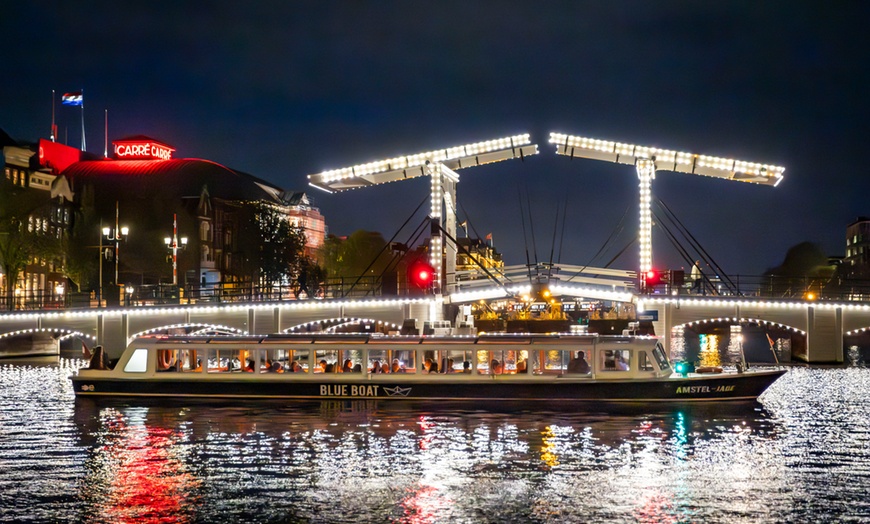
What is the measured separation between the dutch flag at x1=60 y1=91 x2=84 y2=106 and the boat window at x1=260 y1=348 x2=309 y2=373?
7823 cm

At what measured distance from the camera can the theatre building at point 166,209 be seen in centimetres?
9588

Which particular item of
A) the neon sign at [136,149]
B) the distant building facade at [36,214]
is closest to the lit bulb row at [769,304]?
the distant building facade at [36,214]

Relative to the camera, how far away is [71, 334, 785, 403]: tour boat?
36594 millimetres

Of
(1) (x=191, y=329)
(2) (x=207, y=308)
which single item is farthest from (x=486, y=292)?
(1) (x=191, y=329)

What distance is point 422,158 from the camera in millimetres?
Result: 52250

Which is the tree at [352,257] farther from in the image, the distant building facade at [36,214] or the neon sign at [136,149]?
the distant building facade at [36,214]

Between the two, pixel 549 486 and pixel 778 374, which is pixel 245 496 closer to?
pixel 549 486

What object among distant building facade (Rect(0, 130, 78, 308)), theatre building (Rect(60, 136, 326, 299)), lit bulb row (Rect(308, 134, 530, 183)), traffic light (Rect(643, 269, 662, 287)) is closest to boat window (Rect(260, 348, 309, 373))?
lit bulb row (Rect(308, 134, 530, 183))

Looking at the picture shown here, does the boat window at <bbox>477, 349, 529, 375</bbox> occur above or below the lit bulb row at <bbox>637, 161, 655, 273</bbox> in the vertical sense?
below

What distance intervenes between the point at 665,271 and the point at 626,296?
8.83 ft

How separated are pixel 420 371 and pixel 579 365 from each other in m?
5.79

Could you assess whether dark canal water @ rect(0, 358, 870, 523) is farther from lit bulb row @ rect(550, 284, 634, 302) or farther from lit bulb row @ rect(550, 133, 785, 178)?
lit bulb row @ rect(550, 284, 634, 302)

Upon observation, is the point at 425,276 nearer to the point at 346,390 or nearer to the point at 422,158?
the point at 422,158

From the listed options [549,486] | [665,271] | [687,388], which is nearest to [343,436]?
[549,486]
